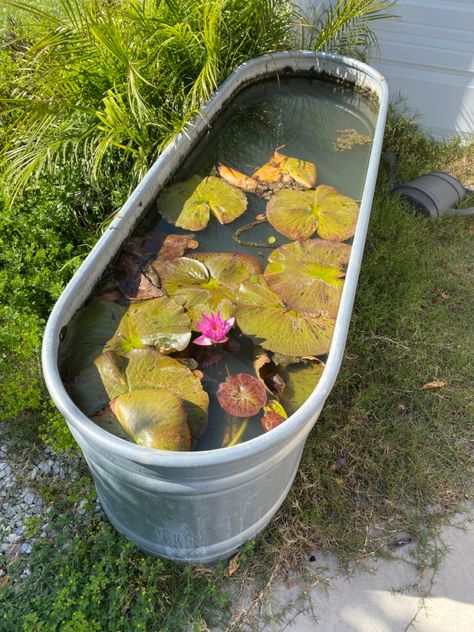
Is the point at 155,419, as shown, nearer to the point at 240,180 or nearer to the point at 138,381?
the point at 138,381

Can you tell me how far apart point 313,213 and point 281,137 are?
681mm

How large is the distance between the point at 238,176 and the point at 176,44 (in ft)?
2.01

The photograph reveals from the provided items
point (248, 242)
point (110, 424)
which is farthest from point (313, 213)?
point (110, 424)

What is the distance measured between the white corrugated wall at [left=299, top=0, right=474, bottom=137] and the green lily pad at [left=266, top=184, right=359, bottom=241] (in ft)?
4.70

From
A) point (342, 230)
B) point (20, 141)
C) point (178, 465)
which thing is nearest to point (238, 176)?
point (342, 230)

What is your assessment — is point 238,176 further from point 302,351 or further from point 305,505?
point 305,505

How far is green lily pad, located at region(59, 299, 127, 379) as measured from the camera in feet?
4.56

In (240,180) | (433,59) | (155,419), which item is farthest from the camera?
(433,59)

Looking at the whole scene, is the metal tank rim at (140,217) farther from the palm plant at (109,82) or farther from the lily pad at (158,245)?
the palm plant at (109,82)

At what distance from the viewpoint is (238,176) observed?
2.10 metres

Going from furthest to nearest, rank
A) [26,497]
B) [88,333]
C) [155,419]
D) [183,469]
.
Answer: [26,497] < [88,333] < [155,419] < [183,469]

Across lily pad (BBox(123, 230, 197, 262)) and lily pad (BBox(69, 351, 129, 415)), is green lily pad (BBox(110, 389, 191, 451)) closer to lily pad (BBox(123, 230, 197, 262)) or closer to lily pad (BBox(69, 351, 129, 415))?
lily pad (BBox(69, 351, 129, 415))

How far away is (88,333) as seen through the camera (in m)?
1.45

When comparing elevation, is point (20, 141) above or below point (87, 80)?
below
